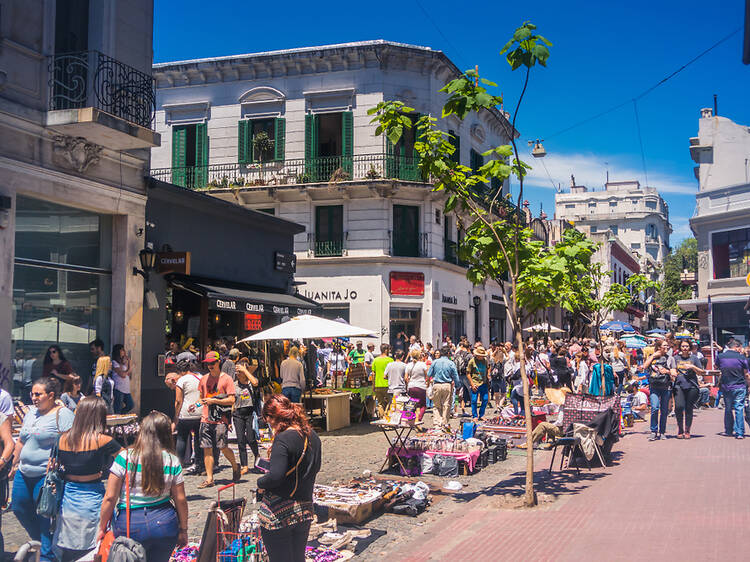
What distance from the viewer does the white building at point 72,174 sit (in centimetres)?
1117

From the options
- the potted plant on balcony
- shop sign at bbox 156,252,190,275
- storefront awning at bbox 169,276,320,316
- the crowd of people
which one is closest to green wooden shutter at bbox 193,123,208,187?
the potted plant on balcony

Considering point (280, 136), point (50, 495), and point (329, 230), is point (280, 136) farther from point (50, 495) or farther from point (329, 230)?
point (50, 495)

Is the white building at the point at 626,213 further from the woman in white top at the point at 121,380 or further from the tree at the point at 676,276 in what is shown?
the woman in white top at the point at 121,380

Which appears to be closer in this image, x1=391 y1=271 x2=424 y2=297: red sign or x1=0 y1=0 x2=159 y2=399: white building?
x1=0 y1=0 x2=159 y2=399: white building

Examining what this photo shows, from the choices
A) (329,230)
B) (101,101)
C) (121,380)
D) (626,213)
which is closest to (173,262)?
(121,380)

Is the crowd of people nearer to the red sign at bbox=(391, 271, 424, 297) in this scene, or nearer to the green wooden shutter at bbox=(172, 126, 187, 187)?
the red sign at bbox=(391, 271, 424, 297)

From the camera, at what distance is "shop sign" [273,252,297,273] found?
19906 millimetres

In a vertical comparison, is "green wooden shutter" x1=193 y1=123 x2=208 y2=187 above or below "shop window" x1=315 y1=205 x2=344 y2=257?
above

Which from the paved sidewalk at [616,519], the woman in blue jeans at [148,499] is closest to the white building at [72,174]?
the woman in blue jeans at [148,499]

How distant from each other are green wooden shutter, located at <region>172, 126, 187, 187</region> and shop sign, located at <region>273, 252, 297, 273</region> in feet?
35.9

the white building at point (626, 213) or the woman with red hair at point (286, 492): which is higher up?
the white building at point (626, 213)

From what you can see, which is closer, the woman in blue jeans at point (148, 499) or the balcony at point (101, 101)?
the woman in blue jeans at point (148, 499)

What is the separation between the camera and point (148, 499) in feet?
15.4

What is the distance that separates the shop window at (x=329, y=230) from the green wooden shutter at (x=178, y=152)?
6052 millimetres
